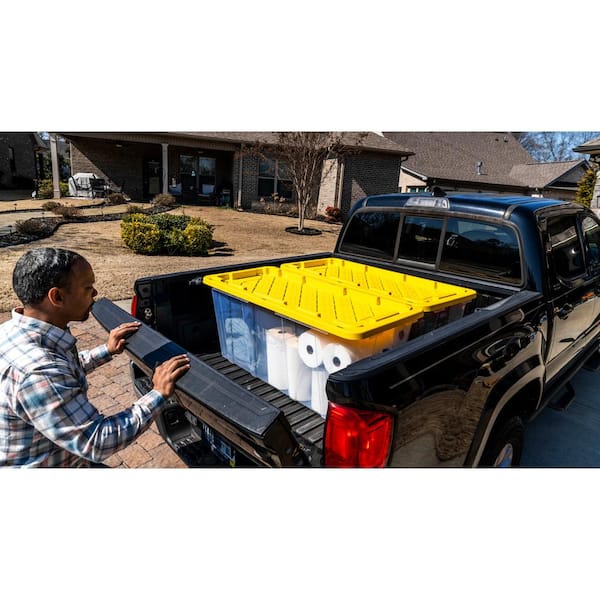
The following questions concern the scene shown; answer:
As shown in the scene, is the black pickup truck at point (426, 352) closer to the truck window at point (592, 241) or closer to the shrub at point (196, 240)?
the truck window at point (592, 241)

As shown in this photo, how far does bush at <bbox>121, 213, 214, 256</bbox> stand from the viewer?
10.2m

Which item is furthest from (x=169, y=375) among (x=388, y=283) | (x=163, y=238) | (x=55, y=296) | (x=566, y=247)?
(x=163, y=238)

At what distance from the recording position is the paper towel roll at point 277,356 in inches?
98.3

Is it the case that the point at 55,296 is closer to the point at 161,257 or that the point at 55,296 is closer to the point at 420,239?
the point at 420,239

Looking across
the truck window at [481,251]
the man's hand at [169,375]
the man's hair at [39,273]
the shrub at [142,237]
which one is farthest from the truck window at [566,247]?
the shrub at [142,237]

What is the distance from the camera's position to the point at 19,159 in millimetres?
24516

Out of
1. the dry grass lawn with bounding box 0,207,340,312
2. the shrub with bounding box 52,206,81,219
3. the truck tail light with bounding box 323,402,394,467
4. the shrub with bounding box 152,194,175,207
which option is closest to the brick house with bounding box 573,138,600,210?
the dry grass lawn with bounding box 0,207,340,312

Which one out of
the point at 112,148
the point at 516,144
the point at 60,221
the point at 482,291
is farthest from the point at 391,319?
the point at 516,144

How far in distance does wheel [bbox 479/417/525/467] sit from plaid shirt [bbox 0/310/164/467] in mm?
1928

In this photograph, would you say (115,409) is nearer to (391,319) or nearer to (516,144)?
(391,319)

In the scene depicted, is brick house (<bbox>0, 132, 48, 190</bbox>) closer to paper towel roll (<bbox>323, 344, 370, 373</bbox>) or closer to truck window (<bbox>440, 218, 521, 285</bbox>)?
truck window (<bbox>440, 218, 521, 285</bbox>)

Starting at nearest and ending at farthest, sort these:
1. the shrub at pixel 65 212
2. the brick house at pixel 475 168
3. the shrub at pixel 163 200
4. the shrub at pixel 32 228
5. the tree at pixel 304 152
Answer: the shrub at pixel 32 228 → the shrub at pixel 65 212 → the tree at pixel 304 152 → the shrub at pixel 163 200 → the brick house at pixel 475 168

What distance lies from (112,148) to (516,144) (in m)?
26.1

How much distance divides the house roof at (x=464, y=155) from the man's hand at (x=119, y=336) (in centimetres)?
2154
